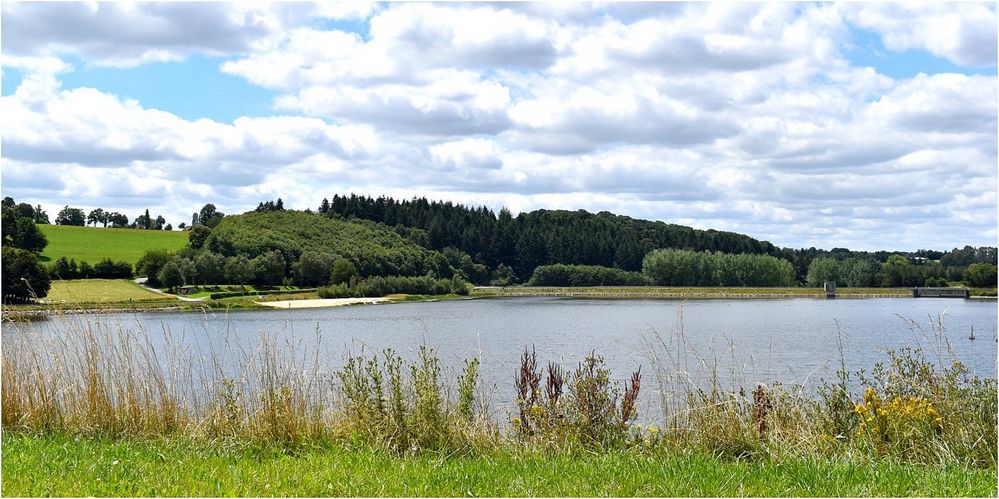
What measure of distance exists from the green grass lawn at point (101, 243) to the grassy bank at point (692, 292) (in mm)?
45026

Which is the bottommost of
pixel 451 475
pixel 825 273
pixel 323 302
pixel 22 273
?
pixel 323 302

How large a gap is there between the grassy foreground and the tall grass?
1.38ft

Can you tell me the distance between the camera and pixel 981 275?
106m

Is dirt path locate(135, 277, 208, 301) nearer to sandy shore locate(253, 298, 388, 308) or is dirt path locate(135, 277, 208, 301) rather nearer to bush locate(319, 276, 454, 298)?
sandy shore locate(253, 298, 388, 308)

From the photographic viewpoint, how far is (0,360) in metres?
9.46

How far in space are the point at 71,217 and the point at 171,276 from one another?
6022cm

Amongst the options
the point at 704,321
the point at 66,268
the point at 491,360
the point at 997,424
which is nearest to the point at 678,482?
the point at 997,424

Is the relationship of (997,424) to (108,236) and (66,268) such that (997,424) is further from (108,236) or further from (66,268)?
(108,236)

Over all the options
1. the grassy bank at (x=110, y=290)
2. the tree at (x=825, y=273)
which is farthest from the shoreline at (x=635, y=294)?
the grassy bank at (x=110, y=290)

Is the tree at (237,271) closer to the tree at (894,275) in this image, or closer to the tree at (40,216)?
the tree at (40,216)

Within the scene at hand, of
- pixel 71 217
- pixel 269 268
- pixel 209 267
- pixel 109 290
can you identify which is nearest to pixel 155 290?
pixel 209 267

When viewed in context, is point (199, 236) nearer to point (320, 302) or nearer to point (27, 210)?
point (27, 210)

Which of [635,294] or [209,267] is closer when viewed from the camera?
[209,267]

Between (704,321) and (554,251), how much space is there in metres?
100
